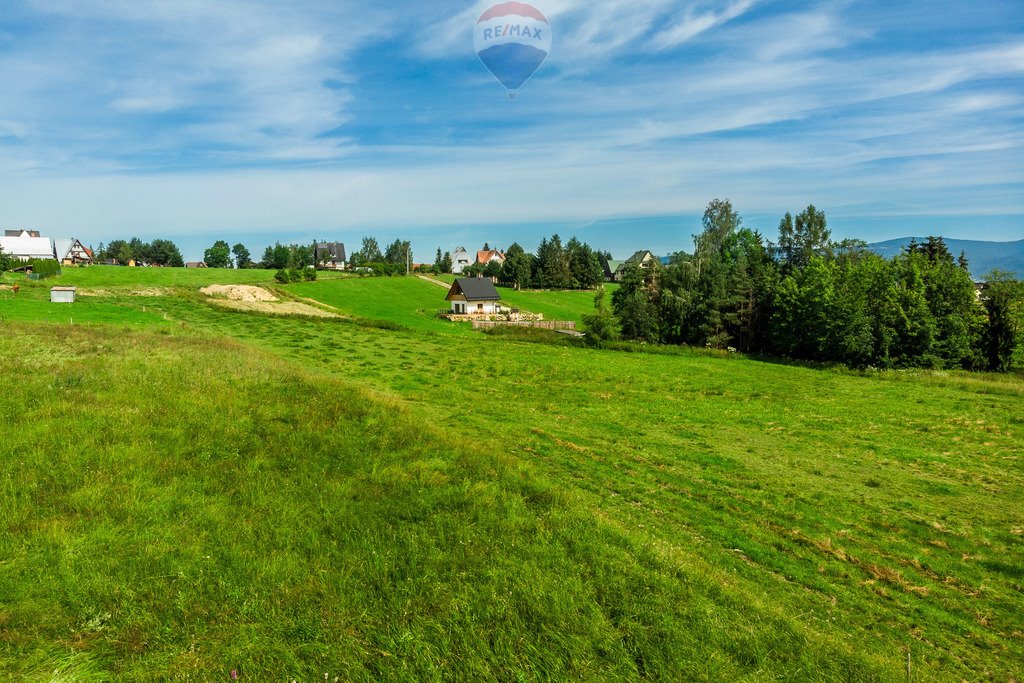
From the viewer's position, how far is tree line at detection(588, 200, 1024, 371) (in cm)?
5231

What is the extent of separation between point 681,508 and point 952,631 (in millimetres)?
5731

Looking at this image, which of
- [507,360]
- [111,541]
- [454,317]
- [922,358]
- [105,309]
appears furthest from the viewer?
[454,317]

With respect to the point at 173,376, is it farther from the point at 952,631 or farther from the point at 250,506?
the point at 952,631

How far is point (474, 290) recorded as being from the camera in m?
90.6

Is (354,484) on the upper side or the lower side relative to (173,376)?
lower

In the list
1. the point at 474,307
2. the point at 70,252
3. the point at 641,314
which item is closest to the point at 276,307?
the point at 474,307

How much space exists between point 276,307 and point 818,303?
68293 mm

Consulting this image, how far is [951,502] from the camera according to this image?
642 inches

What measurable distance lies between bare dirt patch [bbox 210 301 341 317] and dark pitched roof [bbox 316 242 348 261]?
4585 inches

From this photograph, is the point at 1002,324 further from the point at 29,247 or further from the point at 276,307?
the point at 29,247

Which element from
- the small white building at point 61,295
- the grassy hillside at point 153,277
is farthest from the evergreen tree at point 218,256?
the small white building at point 61,295

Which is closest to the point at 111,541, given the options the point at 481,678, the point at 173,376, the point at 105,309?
the point at 481,678

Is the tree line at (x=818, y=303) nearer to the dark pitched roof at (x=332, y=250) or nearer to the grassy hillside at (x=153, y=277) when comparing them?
the grassy hillside at (x=153, y=277)

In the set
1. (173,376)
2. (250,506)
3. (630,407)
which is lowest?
(630,407)
